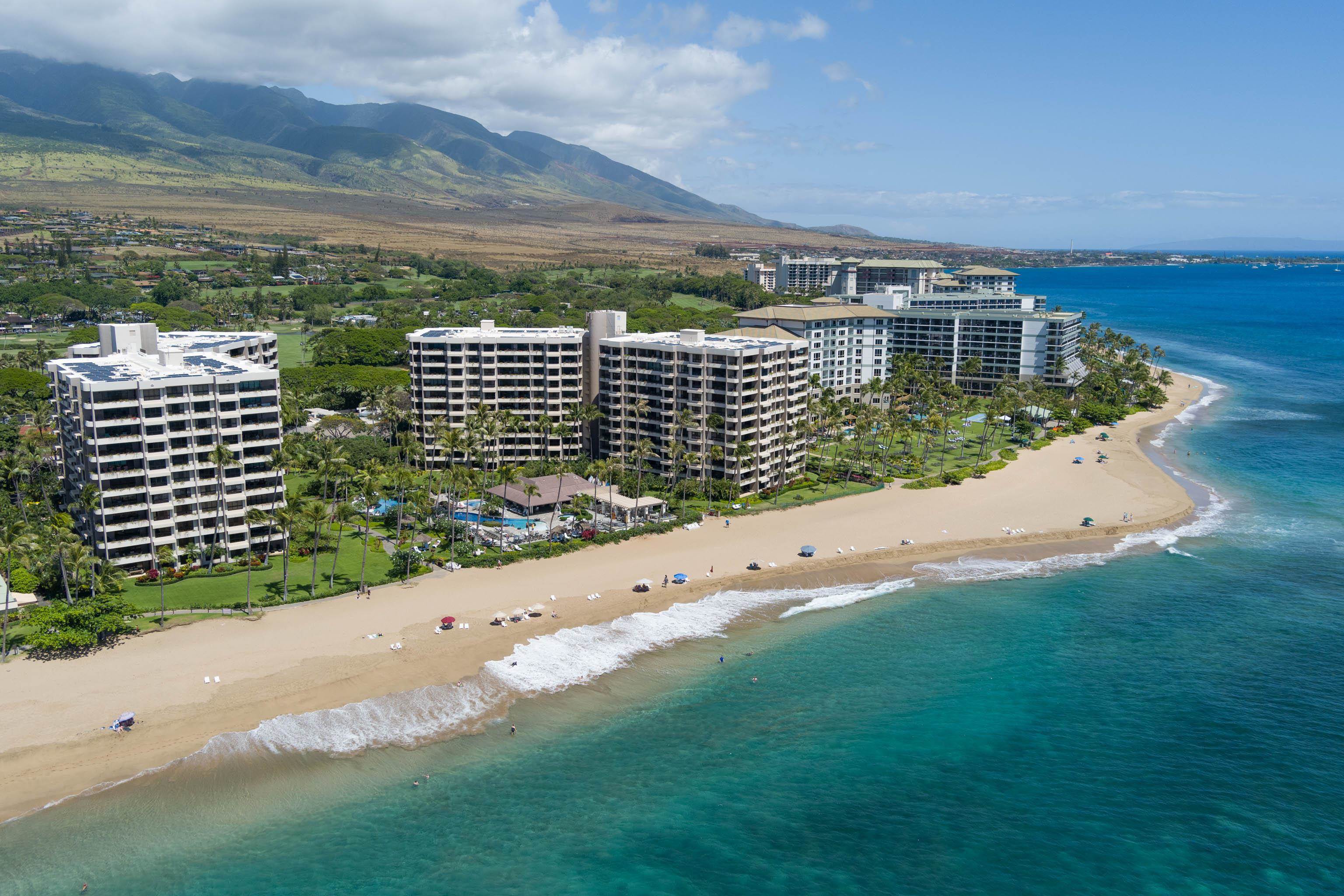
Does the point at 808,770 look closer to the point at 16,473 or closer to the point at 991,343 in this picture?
the point at 16,473

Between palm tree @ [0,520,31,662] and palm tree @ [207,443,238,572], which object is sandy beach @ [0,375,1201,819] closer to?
palm tree @ [0,520,31,662]

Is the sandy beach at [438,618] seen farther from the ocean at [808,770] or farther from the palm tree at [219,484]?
the palm tree at [219,484]

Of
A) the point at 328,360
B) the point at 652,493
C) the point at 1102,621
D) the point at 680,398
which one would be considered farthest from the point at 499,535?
the point at 328,360

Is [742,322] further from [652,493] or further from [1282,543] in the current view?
[1282,543]

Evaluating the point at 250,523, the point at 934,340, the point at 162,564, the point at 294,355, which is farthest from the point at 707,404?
the point at 294,355

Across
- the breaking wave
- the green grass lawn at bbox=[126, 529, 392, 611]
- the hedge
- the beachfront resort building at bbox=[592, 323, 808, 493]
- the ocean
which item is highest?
the beachfront resort building at bbox=[592, 323, 808, 493]

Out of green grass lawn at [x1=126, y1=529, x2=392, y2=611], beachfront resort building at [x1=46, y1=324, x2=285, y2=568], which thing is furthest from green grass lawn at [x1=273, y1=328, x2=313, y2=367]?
green grass lawn at [x1=126, y1=529, x2=392, y2=611]
